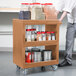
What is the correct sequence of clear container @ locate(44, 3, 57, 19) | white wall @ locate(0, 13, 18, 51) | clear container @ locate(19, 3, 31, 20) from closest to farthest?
clear container @ locate(19, 3, 31, 20)
clear container @ locate(44, 3, 57, 19)
white wall @ locate(0, 13, 18, 51)

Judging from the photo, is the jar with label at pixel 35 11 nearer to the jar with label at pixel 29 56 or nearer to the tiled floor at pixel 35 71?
the jar with label at pixel 29 56

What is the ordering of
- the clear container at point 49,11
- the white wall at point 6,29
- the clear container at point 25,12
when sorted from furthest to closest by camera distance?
1. the white wall at point 6,29
2. the clear container at point 49,11
3. the clear container at point 25,12

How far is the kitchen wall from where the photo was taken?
475 cm

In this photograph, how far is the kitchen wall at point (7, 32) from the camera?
4746mm

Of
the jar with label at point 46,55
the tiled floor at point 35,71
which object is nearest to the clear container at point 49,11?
the jar with label at point 46,55

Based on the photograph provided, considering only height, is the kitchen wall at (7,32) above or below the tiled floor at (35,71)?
above

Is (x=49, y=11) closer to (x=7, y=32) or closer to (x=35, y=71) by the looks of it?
(x=35, y=71)

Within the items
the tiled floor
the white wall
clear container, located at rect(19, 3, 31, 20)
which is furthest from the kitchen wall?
clear container, located at rect(19, 3, 31, 20)

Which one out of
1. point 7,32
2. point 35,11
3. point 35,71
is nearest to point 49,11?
point 35,11

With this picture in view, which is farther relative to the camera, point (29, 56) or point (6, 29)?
point (6, 29)

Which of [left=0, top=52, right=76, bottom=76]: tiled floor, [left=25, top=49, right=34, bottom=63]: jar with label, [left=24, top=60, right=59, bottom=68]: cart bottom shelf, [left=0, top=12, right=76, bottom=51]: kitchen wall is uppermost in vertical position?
[left=0, top=12, right=76, bottom=51]: kitchen wall

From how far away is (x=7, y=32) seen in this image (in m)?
4.77

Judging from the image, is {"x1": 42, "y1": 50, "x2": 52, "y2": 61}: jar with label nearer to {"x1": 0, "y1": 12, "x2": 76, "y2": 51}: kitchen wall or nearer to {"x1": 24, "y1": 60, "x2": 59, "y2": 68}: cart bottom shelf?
{"x1": 24, "y1": 60, "x2": 59, "y2": 68}: cart bottom shelf

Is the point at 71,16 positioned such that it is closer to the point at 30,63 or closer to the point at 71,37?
the point at 71,37
